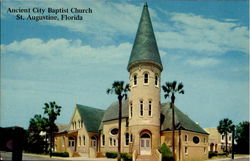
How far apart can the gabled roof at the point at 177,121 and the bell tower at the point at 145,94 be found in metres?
1.69

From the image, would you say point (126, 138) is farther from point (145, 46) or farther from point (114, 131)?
point (145, 46)

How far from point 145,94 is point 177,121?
595cm

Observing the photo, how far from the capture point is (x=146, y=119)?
3753cm

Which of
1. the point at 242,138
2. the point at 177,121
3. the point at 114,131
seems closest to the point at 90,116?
the point at 114,131

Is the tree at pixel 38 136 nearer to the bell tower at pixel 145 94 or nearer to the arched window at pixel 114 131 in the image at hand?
the arched window at pixel 114 131

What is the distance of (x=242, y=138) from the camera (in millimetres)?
70062

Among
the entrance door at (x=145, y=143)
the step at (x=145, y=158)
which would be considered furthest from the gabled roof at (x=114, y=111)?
the step at (x=145, y=158)

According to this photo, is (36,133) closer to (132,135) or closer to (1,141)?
(132,135)

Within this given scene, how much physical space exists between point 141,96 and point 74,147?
60.2 feet

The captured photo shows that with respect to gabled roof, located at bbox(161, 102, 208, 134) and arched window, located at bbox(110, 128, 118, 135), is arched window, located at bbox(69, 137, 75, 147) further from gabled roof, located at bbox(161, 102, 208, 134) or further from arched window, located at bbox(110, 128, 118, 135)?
gabled roof, located at bbox(161, 102, 208, 134)

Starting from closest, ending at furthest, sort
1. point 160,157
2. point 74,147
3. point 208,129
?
point 160,157
point 74,147
point 208,129

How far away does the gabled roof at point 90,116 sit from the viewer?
158 feet

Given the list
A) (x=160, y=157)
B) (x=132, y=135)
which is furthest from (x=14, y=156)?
(x=132, y=135)

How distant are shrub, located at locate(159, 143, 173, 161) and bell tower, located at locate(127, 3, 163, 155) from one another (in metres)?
1.58
